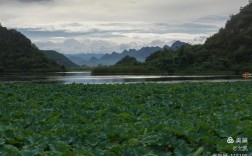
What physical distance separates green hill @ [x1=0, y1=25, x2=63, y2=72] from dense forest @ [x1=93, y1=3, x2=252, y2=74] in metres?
27.5

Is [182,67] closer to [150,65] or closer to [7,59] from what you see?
[150,65]

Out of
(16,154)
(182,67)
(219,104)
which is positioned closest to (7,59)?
(182,67)

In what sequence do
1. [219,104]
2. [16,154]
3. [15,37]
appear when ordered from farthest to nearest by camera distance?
[15,37], [219,104], [16,154]

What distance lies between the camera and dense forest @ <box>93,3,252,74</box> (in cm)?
9856

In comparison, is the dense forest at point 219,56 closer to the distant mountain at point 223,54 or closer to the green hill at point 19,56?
the distant mountain at point 223,54

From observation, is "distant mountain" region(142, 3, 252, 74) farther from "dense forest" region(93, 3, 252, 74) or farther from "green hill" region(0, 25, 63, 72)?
"green hill" region(0, 25, 63, 72)

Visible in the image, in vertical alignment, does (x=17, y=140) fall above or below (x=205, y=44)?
below

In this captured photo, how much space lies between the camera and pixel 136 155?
496 centimetres

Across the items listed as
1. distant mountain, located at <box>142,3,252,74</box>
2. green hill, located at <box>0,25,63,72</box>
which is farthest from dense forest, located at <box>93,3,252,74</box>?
green hill, located at <box>0,25,63,72</box>

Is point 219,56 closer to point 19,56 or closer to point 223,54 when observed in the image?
point 223,54

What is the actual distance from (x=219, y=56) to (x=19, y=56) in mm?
64452

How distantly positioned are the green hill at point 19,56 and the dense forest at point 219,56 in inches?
1084

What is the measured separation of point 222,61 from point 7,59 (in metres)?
70.2

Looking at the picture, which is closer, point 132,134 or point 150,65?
point 132,134
